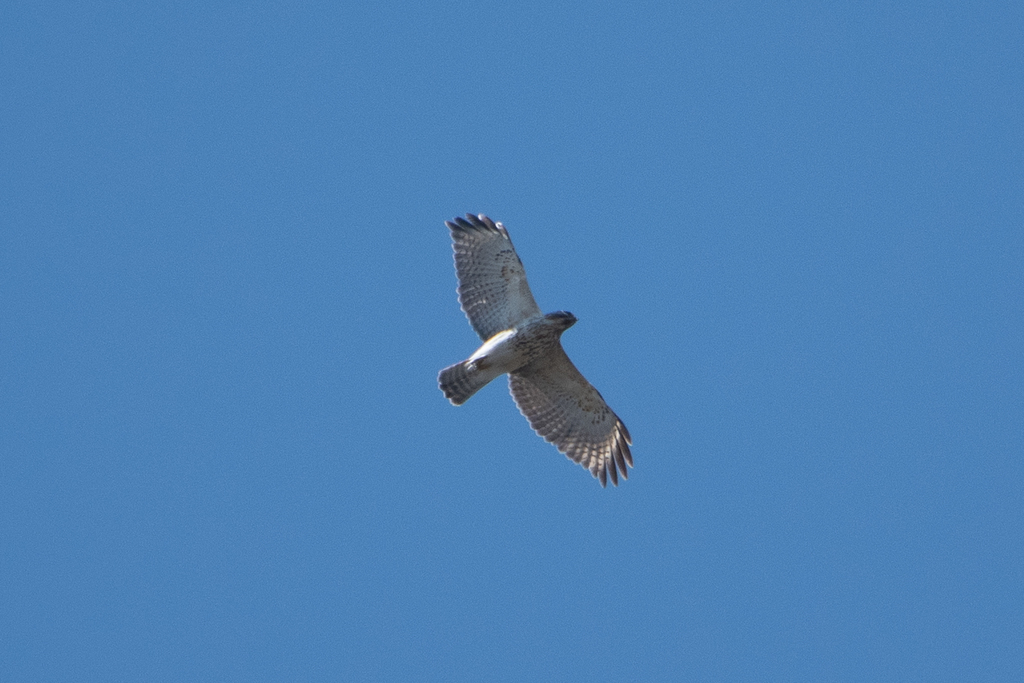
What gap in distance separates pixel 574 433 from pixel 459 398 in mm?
1789

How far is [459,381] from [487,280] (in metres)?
1.15

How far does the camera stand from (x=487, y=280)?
14.3 meters

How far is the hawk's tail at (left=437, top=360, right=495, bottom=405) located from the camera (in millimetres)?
14078

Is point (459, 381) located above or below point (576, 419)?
below

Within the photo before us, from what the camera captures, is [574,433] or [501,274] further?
[574,433]

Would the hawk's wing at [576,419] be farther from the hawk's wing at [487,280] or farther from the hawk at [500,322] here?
the hawk's wing at [487,280]

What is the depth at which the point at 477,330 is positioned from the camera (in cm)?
1439

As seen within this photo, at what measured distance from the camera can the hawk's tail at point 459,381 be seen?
14.1m

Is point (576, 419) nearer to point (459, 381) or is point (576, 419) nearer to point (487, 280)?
point (459, 381)

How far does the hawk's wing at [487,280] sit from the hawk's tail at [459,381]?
0.46m

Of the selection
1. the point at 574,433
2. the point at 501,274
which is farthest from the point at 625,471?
the point at 501,274

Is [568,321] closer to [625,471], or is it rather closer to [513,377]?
[513,377]

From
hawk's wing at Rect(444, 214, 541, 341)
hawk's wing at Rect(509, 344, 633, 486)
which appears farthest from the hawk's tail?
hawk's wing at Rect(509, 344, 633, 486)

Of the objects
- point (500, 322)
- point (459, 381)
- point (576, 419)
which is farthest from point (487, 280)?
point (576, 419)
